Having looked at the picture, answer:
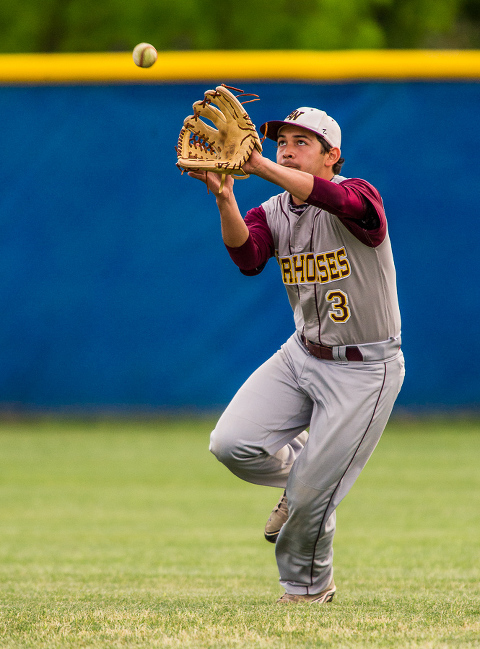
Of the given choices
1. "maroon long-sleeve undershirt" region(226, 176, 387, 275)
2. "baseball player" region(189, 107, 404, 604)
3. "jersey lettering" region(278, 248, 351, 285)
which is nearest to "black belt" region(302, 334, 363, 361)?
→ "baseball player" region(189, 107, 404, 604)

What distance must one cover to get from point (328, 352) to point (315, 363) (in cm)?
7

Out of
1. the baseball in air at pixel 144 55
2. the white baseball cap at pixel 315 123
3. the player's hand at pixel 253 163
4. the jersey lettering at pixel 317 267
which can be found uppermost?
the baseball in air at pixel 144 55

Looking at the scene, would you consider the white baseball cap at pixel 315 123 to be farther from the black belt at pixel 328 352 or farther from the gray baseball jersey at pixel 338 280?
the black belt at pixel 328 352

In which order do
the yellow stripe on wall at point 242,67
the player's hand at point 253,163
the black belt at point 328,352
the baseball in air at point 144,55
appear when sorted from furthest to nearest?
the yellow stripe on wall at point 242,67 → the baseball in air at point 144,55 → the black belt at point 328,352 → the player's hand at point 253,163

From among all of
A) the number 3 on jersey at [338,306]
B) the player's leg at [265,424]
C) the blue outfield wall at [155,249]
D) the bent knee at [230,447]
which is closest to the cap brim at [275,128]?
the number 3 on jersey at [338,306]

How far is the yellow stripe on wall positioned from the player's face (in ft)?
20.8

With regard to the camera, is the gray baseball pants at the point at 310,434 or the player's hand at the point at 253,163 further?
the gray baseball pants at the point at 310,434

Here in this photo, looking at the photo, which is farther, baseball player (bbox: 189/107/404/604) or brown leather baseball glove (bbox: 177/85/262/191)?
baseball player (bbox: 189/107/404/604)

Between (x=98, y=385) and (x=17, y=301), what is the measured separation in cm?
123

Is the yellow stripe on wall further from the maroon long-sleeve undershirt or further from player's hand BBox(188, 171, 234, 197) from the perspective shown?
player's hand BBox(188, 171, 234, 197)

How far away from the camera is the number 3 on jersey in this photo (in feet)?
12.6

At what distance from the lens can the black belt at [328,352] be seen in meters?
3.88

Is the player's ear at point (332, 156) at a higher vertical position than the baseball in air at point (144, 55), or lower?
lower

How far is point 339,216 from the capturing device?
3.54 m
